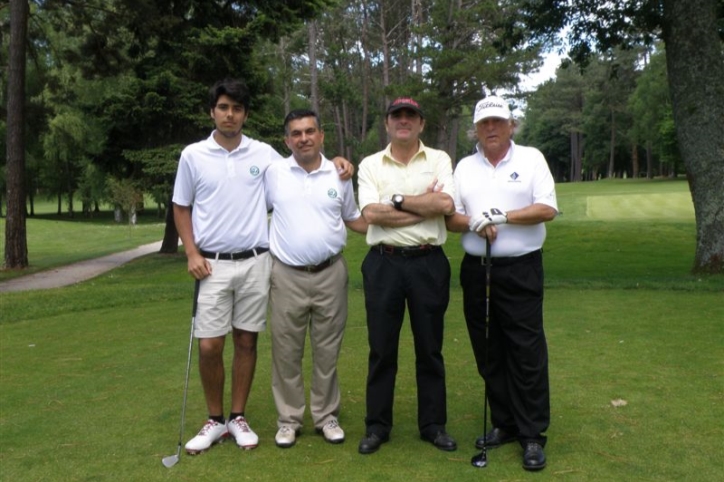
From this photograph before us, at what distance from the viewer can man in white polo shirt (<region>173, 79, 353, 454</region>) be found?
13.0 feet

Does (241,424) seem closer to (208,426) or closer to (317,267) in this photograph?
(208,426)

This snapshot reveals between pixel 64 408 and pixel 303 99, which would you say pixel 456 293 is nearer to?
pixel 64 408

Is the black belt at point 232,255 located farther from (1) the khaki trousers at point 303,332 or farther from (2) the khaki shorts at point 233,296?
(1) the khaki trousers at point 303,332

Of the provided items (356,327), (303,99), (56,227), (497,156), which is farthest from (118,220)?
(497,156)

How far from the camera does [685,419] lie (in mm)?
3961

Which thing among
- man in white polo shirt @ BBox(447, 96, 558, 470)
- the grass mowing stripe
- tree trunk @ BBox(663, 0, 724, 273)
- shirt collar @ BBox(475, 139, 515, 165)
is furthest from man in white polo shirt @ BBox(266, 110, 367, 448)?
the grass mowing stripe

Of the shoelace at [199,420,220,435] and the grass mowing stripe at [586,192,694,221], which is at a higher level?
the grass mowing stripe at [586,192,694,221]

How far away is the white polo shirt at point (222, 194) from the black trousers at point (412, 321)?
759 mm

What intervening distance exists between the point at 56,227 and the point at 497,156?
129ft

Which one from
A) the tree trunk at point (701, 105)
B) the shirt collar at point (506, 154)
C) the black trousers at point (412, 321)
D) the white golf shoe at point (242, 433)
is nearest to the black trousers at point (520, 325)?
the black trousers at point (412, 321)

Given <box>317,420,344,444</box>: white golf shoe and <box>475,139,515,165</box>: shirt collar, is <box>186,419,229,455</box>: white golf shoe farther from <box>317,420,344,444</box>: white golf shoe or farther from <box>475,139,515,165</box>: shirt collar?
<box>475,139,515,165</box>: shirt collar

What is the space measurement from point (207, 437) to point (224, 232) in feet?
3.91

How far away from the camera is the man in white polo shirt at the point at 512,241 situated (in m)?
3.71

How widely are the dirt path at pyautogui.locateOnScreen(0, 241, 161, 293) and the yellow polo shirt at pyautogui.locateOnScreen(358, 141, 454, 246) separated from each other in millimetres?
11632
